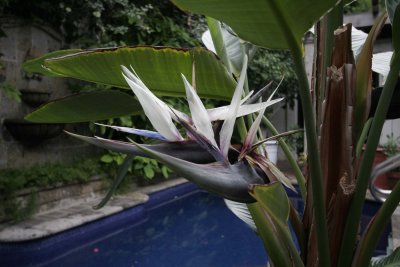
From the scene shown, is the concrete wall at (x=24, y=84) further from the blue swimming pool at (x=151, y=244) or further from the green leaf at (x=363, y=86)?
the green leaf at (x=363, y=86)

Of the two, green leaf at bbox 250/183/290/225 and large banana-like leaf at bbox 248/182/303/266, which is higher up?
green leaf at bbox 250/183/290/225

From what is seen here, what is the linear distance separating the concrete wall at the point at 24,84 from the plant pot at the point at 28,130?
6cm

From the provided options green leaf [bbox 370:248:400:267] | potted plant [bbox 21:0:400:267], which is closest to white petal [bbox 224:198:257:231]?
potted plant [bbox 21:0:400:267]

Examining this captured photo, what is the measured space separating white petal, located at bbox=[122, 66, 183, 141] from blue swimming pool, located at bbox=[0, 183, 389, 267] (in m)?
2.28

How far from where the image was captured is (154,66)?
722 mm

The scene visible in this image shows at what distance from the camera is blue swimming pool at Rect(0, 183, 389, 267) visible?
298 cm

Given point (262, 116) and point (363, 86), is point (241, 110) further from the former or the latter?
point (363, 86)

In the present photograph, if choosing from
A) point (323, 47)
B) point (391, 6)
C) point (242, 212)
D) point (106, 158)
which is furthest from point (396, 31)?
point (106, 158)

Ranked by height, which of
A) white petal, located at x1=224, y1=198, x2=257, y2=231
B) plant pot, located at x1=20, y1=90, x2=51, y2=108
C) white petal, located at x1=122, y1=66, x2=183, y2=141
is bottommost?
plant pot, located at x1=20, y1=90, x2=51, y2=108

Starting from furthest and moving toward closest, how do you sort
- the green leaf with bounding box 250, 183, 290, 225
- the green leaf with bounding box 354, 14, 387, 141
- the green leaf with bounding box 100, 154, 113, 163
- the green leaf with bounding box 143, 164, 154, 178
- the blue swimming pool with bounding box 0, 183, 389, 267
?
the green leaf with bounding box 143, 164, 154, 178, the green leaf with bounding box 100, 154, 113, 163, the blue swimming pool with bounding box 0, 183, 389, 267, the green leaf with bounding box 354, 14, 387, 141, the green leaf with bounding box 250, 183, 290, 225

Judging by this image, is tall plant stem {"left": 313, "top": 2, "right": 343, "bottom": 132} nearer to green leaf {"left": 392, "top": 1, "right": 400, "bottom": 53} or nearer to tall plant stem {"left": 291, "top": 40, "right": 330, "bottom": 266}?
green leaf {"left": 392, "top": 1, "right": 400, "bottom": 53}

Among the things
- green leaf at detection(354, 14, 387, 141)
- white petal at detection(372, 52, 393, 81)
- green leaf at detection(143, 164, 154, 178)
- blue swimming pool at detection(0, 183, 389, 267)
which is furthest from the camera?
green leaf at detection(143, 164, 154, 178)

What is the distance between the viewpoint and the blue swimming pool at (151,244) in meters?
2.98

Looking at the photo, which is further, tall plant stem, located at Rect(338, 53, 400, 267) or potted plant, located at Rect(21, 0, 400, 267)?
tall plant stem, located at Rect(338, 53, 400, 267)
